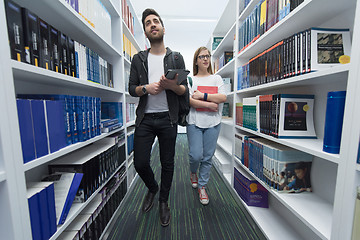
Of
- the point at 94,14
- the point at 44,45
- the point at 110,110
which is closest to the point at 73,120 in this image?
the point at 44,45

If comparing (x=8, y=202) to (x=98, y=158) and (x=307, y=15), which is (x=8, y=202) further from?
(x=307, y=15)

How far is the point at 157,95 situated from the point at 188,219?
1085 millimetres

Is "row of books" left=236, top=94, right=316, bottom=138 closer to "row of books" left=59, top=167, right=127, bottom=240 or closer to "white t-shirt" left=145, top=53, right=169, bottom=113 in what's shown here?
"white t-shirt" left=145, top=53, right=169, bottom=113

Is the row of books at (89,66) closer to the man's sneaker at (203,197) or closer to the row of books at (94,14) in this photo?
the row of books at (94,14)

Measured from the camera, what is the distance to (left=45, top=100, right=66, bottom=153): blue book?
0.65 m

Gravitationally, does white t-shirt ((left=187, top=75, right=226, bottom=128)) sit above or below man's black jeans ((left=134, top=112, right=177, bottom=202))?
above

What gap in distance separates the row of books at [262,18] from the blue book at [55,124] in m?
1.37

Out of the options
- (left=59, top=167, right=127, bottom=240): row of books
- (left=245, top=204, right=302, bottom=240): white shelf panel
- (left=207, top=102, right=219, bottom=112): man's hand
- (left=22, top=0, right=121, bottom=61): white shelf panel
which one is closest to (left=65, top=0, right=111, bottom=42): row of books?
(left=22, top=0, right=121, bottom=61): white shelf panel

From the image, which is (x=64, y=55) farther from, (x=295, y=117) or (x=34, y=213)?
(x=295, y=117)

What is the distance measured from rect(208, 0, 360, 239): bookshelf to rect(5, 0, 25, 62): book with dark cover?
1171 millimetres

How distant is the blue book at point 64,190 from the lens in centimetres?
71

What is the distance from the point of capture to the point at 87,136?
925 millimetres

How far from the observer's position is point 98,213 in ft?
3.33

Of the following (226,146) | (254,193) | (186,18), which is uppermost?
(186,18)
